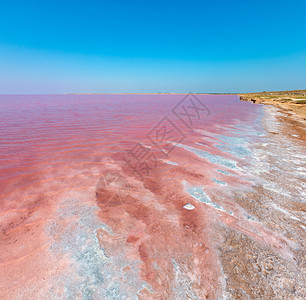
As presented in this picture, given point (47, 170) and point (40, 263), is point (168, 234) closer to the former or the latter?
point (40, 263)

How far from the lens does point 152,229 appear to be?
3.05 m

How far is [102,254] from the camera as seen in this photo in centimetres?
255

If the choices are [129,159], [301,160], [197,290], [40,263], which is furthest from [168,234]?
[301,160]

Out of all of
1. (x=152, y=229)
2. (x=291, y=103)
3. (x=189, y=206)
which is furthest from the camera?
(x=291, y=103)

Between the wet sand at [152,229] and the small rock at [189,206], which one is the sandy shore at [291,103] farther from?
the small rock at [189,206]

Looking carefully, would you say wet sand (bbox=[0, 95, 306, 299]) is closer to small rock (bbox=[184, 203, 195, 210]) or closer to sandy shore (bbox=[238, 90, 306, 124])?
small rock (bbox=[184, 203, 195, 210])

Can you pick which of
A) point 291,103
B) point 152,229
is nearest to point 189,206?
point 152,229

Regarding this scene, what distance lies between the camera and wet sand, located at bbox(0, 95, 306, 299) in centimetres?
217

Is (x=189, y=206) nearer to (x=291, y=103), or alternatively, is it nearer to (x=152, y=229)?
(x=152, y=229)

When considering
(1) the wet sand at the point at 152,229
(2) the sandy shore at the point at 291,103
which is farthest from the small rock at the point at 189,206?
(2) the sandy shore at the point at 291,103

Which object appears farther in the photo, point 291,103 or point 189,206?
point 291,103

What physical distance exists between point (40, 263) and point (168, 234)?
1.92 m

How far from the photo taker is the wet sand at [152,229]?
7.11ft

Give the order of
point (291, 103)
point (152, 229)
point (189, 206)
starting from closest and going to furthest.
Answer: point (152, 229), point (189, 206), point (291, 103)
